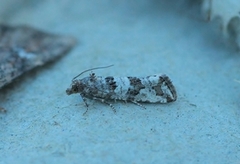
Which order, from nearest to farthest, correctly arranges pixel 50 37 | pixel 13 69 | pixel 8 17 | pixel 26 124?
pixel 26 124, pixel 13 69, pixel 50 37, pixel 8 17

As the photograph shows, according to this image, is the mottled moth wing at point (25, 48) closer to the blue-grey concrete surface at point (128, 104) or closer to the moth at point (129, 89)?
the blue-grey concrete surface at point (128, 104)

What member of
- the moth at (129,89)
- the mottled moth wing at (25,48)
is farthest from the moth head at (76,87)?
the mottled moth wing at (25,48)

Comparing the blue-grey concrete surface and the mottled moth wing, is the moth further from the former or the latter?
the mottled moth wing

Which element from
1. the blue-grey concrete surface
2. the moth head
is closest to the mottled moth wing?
the blue-grey concrete surface

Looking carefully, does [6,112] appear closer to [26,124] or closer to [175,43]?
[26,124]

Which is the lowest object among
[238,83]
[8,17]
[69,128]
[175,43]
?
[69,128]

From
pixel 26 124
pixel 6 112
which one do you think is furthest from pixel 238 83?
pixel 6 112
